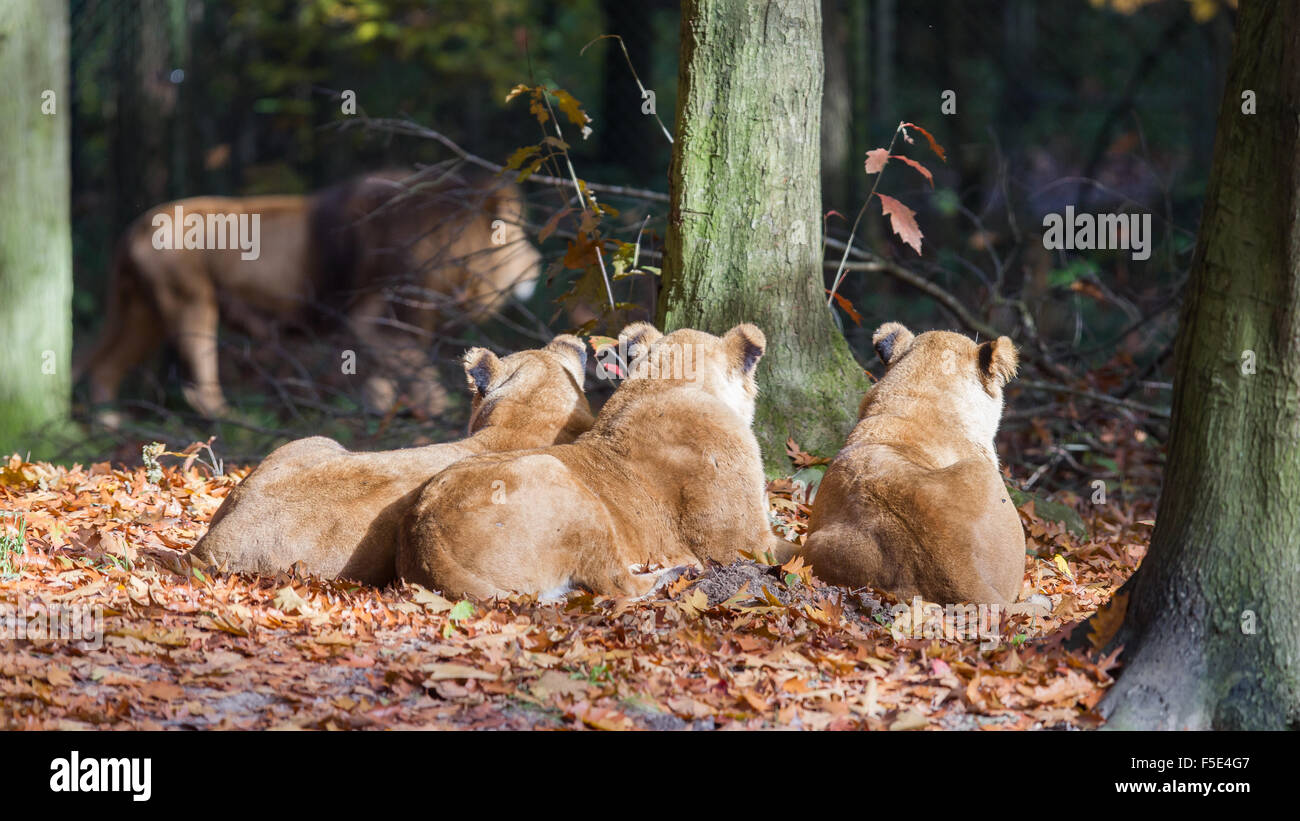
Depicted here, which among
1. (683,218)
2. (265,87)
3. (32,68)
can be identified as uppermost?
(265,87)

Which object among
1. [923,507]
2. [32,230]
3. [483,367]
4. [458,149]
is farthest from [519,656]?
[32,230]

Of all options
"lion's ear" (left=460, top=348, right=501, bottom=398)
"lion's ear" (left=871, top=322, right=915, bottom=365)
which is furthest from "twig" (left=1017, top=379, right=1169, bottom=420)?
"lion's ear" (left=460, top=348, right=501, bottom=398)

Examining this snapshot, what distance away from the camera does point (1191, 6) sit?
19266 millimetres

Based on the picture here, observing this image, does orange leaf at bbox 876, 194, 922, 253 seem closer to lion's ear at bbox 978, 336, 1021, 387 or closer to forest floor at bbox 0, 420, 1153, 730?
lion's ear at bbox 978, 336, 1021, 387

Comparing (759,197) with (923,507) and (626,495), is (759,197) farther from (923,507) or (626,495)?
(923,507)

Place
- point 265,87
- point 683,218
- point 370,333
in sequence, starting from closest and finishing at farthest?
point 683,218 < point 370,333 < point 265,87

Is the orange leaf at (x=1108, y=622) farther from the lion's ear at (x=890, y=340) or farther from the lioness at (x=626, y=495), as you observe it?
the lion's ear at (x=890, y=340)

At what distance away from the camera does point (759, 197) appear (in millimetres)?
6910

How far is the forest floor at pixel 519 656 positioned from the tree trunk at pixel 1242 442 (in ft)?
0.94

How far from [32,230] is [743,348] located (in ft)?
18.8

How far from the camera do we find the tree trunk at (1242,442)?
13.9 feet
